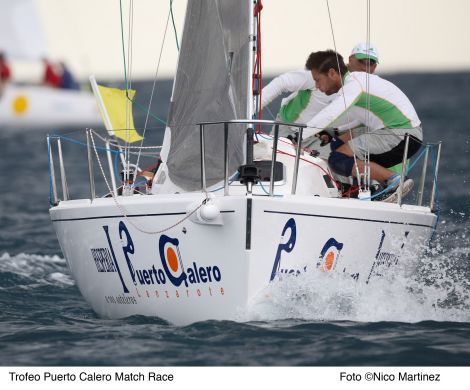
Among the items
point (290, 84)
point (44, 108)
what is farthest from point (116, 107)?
point (44, 108)

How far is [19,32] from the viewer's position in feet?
113

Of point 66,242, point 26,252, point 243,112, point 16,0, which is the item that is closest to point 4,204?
point 26,252

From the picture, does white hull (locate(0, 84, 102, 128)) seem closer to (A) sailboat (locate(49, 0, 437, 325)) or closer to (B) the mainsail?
(A) sailboat (locate(49, 0, 437, 325))

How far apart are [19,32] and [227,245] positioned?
1131 inches

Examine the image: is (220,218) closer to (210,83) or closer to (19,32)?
(210,83)

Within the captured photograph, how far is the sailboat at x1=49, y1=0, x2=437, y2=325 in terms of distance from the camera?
277 inches

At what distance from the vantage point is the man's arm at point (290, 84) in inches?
356

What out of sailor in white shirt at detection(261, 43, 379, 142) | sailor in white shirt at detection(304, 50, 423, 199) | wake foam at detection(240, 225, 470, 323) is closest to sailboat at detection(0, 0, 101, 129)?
sailor in white shirt at detection(261, 43, 379, 142)

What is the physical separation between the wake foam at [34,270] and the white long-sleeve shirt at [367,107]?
3.15m

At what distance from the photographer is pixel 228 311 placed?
23.5 feet
